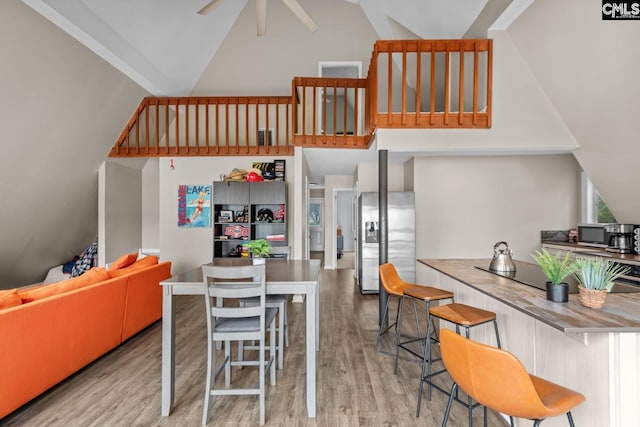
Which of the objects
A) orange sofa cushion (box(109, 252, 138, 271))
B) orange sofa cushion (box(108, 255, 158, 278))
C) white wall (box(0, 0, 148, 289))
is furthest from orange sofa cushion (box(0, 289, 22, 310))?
white wall (box(0, 0, 148, 289))

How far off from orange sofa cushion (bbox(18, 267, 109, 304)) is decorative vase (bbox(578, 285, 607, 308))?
11.2ft

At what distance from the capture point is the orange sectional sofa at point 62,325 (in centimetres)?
196

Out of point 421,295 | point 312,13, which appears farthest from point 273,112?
point 421,295

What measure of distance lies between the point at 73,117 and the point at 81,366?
10.2 ft

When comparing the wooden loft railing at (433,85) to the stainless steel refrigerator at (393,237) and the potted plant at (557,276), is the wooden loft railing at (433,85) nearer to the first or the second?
the stainless steel refrigerator at (393,237)

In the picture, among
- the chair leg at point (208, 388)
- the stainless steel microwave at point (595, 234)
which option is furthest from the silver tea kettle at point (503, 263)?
the stainless steel microwave at point (595, 234)

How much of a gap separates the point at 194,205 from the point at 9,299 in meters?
3.44

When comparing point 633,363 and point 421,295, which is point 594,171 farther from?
point 633,363

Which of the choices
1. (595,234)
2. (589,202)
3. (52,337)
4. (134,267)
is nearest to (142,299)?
(134,267)

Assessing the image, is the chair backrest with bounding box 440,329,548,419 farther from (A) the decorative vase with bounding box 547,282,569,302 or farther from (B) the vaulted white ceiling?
(B) the vaulted white ceiling

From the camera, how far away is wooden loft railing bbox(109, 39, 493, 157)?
11.7ft

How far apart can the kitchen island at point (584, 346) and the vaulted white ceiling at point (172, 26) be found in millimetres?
3838

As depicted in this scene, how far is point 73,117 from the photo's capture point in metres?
4.01

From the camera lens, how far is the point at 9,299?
6.81 feet
